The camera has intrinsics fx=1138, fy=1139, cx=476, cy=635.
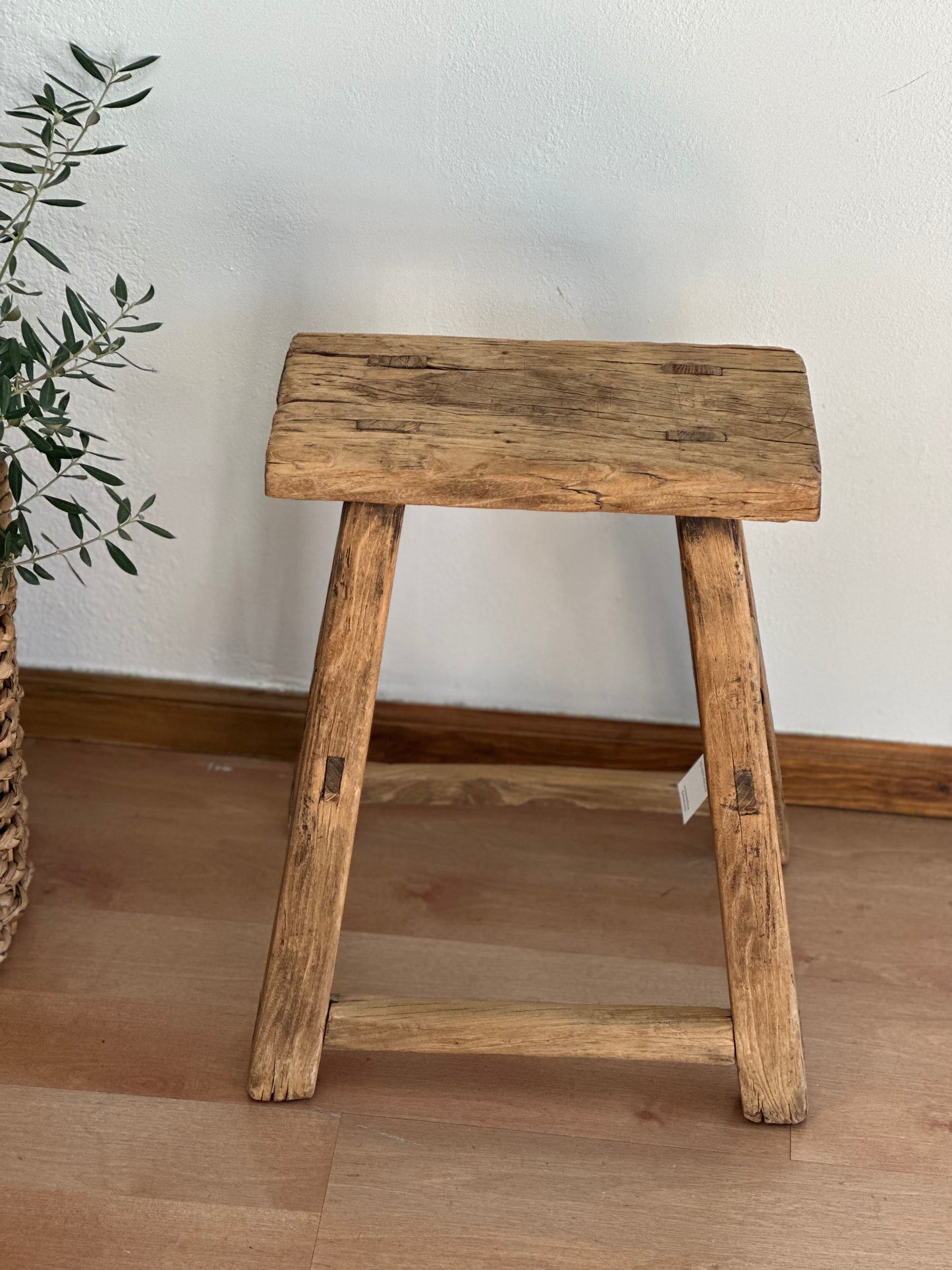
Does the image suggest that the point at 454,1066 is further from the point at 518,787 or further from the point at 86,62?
the point at 86,62

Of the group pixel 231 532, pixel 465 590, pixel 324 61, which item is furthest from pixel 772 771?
pixel 324 61

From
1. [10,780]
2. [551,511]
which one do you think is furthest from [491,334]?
[10,780]

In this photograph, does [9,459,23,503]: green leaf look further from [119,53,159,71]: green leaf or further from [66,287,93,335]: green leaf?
[119,53,159,71]: green leaf

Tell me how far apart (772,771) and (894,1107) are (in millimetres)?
338

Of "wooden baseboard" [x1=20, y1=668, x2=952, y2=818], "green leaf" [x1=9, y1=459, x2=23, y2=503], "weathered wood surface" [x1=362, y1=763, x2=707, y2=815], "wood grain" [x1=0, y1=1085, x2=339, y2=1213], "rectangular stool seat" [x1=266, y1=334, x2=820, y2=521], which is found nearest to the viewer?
"rectangular stool seat" [x1=266, y1=334, x2=820, y2=521]

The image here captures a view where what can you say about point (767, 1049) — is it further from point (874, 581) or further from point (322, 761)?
point (874, 581)

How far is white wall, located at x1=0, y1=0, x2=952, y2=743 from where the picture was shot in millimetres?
1085

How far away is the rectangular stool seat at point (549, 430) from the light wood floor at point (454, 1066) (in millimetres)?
555

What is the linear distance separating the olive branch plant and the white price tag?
538mm

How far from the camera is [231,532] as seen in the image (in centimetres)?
136

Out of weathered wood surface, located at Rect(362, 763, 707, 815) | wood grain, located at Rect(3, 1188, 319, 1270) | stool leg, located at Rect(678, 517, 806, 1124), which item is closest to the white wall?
weathered wood surface, located at Rect(362, 763, 707, 815)

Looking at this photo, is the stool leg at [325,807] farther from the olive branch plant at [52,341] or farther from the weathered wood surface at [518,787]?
the weathered wood surface at [518,787]

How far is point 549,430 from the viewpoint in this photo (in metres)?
0.88

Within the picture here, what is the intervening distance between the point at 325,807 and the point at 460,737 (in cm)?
51
